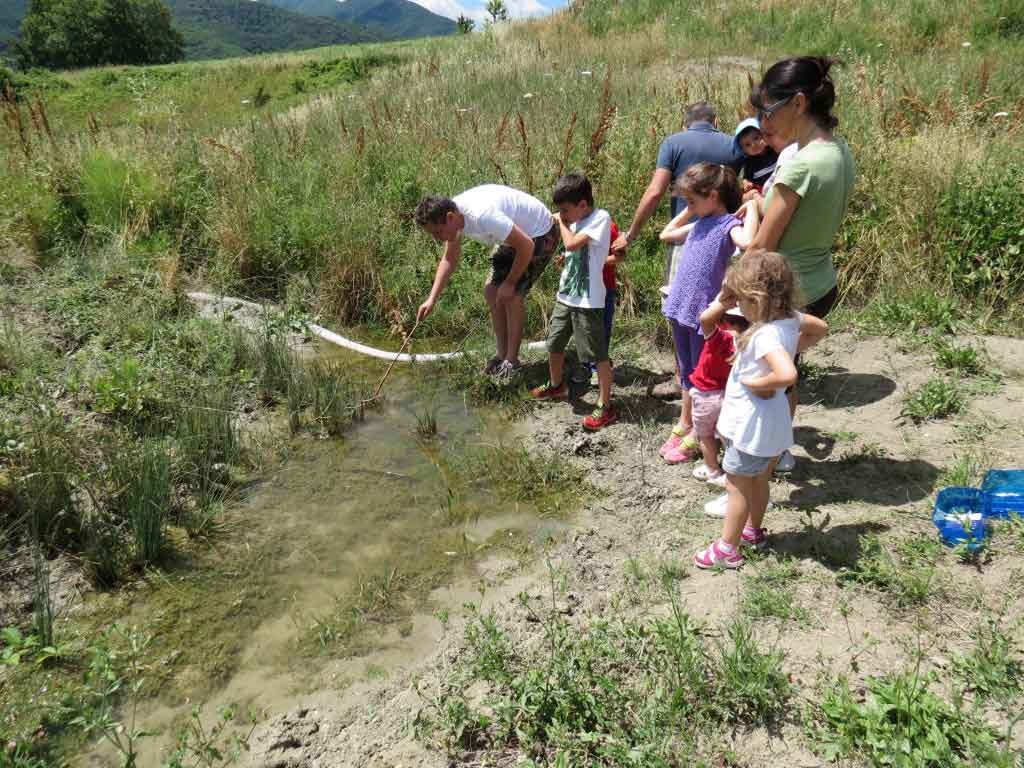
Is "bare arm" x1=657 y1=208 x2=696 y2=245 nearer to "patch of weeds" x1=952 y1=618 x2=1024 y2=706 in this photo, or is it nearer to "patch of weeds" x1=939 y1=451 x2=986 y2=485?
"patch of weeds" x1=939 y1=451 x2=986 y2=485

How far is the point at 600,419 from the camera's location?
14.4 feet

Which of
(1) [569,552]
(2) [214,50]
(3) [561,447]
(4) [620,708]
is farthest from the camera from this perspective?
(2) [214,50]

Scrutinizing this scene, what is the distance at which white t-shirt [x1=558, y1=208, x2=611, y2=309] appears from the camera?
4.07 meters

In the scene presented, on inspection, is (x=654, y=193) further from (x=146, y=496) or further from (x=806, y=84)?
(x=146, y=496)

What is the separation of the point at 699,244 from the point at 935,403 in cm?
166

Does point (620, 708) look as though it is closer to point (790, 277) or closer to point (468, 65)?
point (790, 277)

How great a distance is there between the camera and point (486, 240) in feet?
14.6

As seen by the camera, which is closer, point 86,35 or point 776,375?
point 776,375

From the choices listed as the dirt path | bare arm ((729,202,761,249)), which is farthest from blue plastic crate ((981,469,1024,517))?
bare arm ((729,202,761,249))

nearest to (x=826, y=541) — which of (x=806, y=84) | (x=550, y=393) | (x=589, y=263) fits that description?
(x=806, y=84)

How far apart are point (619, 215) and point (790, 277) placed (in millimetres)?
3719

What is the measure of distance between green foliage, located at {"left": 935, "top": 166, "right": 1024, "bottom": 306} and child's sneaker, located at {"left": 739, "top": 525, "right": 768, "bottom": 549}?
3.07 meters

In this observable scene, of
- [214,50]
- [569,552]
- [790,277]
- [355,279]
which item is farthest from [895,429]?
[214,50]

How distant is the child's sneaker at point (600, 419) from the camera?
439cm
